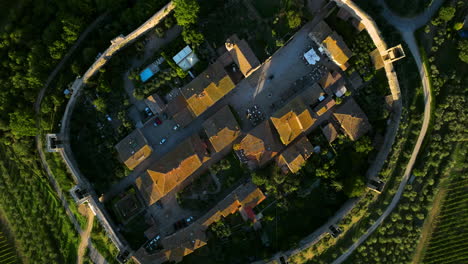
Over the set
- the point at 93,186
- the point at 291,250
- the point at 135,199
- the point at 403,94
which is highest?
the point at 93,186

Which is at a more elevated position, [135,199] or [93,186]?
[93,186]

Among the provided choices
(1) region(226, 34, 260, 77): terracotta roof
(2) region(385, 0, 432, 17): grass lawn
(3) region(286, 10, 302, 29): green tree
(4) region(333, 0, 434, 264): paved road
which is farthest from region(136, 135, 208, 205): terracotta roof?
(2) region(385, 0, 432, 17): grass lawn

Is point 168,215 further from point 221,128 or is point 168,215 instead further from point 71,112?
point 71,112

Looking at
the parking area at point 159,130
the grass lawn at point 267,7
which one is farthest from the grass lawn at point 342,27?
the parking area at point 159,130

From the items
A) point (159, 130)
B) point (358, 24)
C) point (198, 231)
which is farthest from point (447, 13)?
point (198, 231)

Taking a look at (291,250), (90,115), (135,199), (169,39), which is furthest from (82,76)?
(291,250)

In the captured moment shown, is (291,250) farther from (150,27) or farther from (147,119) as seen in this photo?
(150,27)

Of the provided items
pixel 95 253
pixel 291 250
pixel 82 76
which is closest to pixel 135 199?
pixel 95 253
